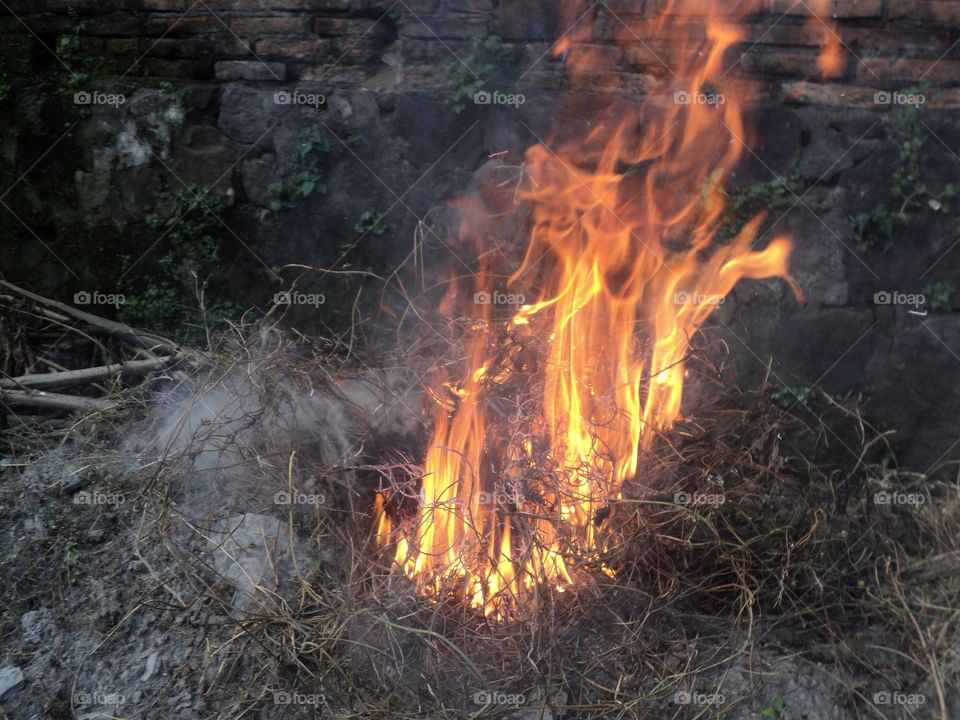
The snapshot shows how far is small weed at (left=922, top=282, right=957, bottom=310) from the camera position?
384 centimetres

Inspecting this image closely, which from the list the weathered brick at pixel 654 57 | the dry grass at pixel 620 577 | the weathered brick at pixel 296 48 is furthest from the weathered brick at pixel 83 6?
the weathered brick at pixel 654 57

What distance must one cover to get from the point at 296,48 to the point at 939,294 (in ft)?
10.4

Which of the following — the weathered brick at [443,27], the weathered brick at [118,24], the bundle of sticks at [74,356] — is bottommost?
the bundle of sticks at [74,356]

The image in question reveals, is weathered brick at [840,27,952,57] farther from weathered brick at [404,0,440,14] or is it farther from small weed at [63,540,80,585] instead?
small weed at [63,540,80,585]

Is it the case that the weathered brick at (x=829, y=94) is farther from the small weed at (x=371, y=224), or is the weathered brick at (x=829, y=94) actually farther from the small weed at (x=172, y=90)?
the small weed at (x=172, y=90)

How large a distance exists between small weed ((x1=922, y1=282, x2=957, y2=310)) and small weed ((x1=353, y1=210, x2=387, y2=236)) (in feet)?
8.24

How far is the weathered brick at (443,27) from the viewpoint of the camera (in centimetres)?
408

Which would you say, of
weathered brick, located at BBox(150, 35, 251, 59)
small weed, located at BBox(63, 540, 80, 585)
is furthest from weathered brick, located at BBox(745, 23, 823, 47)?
small weed, located at BBox(63, 540, 80, 585)

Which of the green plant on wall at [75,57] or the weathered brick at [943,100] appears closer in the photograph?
the weathered brick at [943,100]

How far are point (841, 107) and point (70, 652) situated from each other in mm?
3747

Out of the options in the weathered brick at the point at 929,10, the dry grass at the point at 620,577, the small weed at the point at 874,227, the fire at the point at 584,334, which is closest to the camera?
the dry grass at the point at 620,577

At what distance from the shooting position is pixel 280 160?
4344 millimetres

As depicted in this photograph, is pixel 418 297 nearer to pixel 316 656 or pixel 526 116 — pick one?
pixel 526 116

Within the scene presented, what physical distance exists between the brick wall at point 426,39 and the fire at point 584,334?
128 mm
